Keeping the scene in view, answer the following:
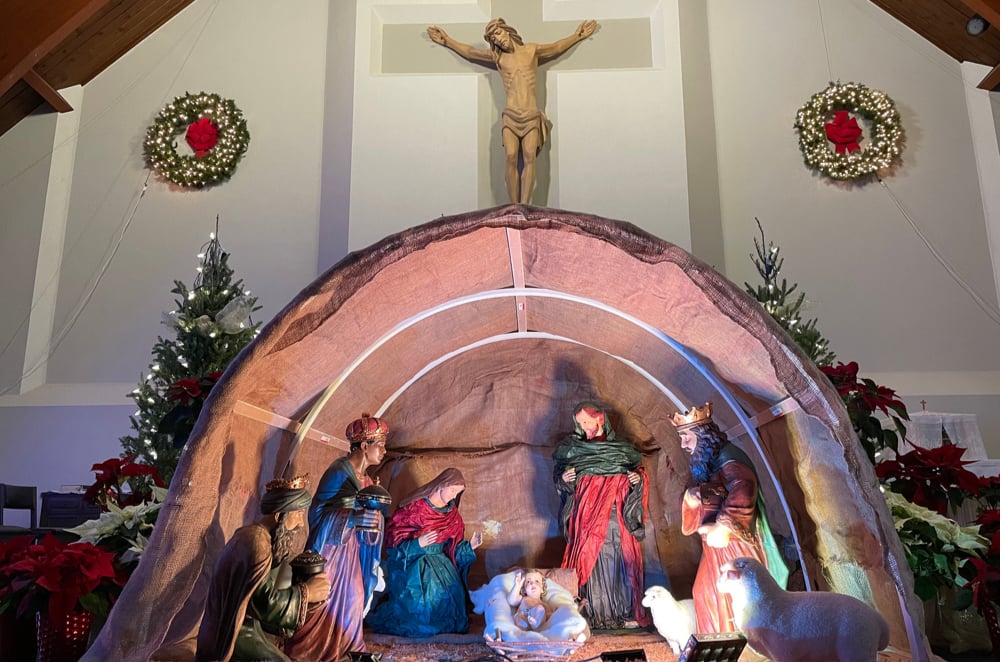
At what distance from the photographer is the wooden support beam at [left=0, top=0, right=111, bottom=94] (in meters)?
6.38

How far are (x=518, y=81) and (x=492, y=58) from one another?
1.62ft

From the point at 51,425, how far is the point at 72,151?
3.03 meters

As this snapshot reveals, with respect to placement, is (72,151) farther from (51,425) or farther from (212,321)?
(212,321)

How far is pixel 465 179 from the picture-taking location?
795 cm

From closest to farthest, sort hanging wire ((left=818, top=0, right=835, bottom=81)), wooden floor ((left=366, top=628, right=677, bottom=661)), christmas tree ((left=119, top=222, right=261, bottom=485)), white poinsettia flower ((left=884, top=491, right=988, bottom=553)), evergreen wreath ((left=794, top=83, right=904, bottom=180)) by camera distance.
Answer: white poinsettia flower ((left=884, top=491, right=988, bottom=553)) < wooden floor ((left=366, top=628, right=677, bottom=661)) < christmas tree ((left=119, top=222, right=261, bottom=485)) < evergreen wreath ((left=794, top=83, right=904, bottom=180)) < hanging wire ((left=818, top=0, right=835, bottom=81))

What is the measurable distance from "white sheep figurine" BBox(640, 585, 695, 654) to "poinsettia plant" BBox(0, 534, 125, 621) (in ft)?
6.97

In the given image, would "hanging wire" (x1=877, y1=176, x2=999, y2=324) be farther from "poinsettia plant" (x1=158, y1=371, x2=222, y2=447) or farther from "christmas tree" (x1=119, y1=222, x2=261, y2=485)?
"poinsettia plant" (x1=158, y1=371, x2=222, y2=447)

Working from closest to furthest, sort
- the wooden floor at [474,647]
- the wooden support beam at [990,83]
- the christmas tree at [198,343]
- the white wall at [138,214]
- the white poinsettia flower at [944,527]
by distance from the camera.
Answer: the white poinsettia flower at [944,527] < the wooden floor at [474,647] < the christmas tree at [198,343] < the wooden support beam at [990,83] < the white wall at [138,214]

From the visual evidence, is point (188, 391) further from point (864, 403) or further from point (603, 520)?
point (864, 403)

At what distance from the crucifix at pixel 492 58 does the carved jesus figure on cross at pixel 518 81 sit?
25 mm

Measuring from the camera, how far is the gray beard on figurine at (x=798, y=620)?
7.77 feet

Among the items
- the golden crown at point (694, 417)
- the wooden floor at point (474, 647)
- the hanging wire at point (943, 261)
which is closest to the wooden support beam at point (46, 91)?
the wooden floor at point (474, 647)

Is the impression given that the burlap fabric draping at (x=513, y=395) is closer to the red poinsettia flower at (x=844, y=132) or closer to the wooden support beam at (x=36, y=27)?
the wooden support beam at (x=36, y=27)

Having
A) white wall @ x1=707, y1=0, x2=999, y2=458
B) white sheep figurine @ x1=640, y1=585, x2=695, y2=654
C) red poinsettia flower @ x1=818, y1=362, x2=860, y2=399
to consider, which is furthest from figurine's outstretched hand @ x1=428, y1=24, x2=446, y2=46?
white sheep figurine @ x1=640, y1=585, x2=695, y2=654
